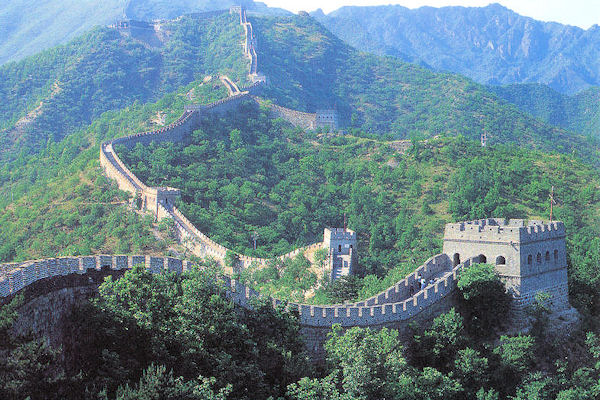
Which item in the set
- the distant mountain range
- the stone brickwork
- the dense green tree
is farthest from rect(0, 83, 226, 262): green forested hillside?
the distant mountain range

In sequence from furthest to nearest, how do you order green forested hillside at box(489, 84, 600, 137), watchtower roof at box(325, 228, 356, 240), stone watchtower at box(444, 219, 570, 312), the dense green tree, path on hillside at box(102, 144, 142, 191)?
green forested hillside at box(489, 84, 600, 137) → path on hillside at box(102, 144, 142, 191) → watchtower roof at box(325, 228, 356, 240) → stone watchtower at box(444, 219, 570, 312) → the dense green tree

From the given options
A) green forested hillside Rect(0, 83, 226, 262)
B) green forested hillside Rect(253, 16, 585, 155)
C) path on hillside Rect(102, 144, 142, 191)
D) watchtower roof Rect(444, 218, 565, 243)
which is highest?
watchtower roof Rect(444, 218, 565, 243)

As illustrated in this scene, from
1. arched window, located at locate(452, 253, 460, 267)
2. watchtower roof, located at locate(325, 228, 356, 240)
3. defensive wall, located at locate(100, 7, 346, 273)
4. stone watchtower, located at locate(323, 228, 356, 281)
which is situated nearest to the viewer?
arched window, located at locate(452, 253, 460, 267)

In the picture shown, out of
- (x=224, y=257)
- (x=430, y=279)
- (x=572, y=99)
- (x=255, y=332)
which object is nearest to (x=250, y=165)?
(x=224, y=257)

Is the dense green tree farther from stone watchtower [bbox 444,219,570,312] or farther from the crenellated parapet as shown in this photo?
stone watchtower [bbox 444,219,570,312]

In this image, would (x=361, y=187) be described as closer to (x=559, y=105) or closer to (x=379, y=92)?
(x=379, y=92)

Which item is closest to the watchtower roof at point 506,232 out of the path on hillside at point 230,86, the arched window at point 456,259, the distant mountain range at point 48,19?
the arched window at point 456,259
